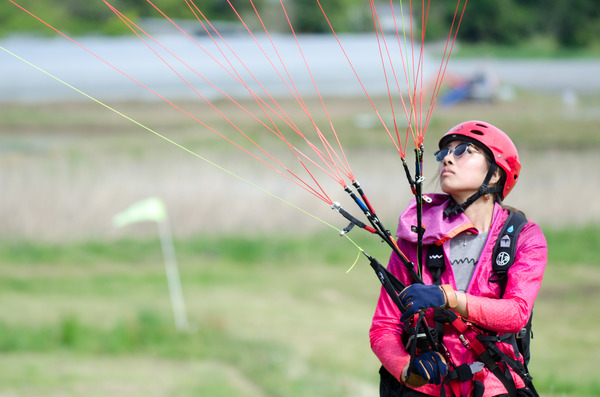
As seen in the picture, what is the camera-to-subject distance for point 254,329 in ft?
31.0

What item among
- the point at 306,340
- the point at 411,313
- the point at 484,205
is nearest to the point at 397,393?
the point at 411,313

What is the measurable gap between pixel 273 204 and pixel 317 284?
3.55 metres

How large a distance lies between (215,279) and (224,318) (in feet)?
7.70

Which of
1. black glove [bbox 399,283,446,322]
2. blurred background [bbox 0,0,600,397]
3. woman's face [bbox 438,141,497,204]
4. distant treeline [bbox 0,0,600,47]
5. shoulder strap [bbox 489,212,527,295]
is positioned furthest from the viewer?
distant treeline [bbox 0,0,600,47]

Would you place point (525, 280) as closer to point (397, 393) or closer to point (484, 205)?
point (484, 205)

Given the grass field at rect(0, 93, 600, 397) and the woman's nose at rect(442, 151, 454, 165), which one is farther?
the grass field at rect(0, 93, 600, 397)

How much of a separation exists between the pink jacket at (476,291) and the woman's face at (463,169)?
0.30 feet

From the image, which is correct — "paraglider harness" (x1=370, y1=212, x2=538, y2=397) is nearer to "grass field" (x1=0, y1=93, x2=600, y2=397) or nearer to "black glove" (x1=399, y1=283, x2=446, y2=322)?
"black glove" (x1=399, y1=283, x2=446, y2=322)

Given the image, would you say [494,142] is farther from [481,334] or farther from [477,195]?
[481,334]

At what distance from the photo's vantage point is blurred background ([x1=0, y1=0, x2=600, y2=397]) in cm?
786

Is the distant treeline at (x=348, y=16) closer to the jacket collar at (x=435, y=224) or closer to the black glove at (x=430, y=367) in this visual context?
the jacket collar at (x=435, y=224)

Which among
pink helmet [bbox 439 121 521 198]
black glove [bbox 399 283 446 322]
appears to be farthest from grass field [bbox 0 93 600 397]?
black glove [bbox 399 283 446 322]

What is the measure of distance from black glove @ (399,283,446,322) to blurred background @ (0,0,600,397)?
929 millimetres

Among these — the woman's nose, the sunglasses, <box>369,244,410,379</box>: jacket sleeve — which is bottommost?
<box>369,244,410,379</box>: jacket sleeve
